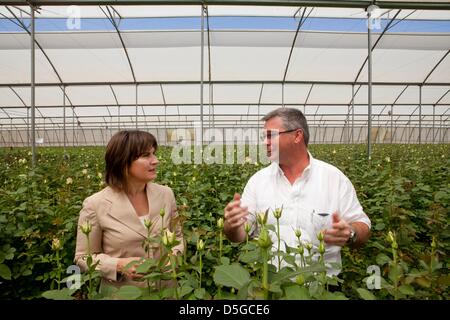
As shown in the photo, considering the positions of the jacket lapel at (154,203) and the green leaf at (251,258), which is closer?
the green leaf at (251,258)

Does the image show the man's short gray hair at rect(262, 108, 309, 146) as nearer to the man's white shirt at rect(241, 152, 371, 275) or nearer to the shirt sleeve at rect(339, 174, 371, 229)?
the man's white shirt at rect(241, 152, 371, 275)

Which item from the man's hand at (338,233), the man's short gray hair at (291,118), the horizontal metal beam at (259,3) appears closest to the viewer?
the man's hand at (338,233)

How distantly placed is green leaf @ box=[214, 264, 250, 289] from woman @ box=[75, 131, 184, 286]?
832 millimetres

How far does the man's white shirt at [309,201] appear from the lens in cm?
173

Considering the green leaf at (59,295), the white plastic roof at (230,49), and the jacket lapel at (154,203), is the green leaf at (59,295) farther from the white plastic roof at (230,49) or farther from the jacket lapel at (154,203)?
the white plastic roof at (230,49)

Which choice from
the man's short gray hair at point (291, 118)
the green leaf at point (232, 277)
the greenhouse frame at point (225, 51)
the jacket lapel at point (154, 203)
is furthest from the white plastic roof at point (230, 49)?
the green leaf at point (232, 277)

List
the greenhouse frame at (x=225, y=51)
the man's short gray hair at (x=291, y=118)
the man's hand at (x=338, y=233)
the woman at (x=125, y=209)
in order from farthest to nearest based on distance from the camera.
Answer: the greenhouse frame at (x=225, y=51) < the man's short gray hair at (x=291, y=118) < the woman at (x=125, y=209) < the man's hand at (x=338, y=233)

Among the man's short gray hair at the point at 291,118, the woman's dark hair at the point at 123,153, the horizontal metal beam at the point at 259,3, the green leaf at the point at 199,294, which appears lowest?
the green leaf at the point at 199,294

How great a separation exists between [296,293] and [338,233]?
749 millimetres

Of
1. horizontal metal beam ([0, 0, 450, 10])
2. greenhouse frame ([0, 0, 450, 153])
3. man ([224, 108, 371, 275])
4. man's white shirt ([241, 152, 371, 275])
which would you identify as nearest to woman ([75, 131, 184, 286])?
man ([224, 108, 371, 275])

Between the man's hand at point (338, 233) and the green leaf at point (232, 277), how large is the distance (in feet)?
2.54

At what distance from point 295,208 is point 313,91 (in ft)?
50.0
